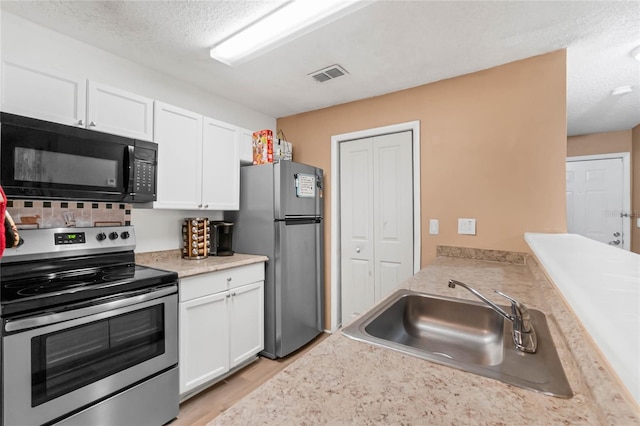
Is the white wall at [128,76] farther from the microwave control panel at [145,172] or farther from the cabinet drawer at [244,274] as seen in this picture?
the cabinet drawer at [244,274]

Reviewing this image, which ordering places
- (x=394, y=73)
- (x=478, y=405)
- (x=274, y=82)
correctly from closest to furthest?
(x=478, y=405) < (x=394, y=73) < (x=274, y=82)

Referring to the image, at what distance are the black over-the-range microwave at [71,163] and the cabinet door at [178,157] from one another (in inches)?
4.3

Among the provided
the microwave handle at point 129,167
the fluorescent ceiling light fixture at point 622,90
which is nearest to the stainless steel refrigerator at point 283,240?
the microwave handle at point 129,167

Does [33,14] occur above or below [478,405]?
above

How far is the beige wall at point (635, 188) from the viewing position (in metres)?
3.35

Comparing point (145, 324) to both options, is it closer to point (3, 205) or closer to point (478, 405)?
point (3, 205)

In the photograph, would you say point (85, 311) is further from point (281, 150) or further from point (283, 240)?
point (281, 150)

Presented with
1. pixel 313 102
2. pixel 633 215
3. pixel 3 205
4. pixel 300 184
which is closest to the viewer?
pixel 3 205

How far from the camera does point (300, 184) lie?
8.70 ft

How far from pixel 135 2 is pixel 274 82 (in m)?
1.09

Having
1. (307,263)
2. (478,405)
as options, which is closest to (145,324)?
(307,263)

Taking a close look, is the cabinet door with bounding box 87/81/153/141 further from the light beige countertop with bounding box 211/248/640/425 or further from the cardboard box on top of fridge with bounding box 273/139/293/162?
the light beige countertop with bounding box 211/248/640/425

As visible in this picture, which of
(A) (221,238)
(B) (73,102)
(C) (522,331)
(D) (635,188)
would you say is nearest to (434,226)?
(C) (522,331)

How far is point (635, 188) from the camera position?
3436 mm
